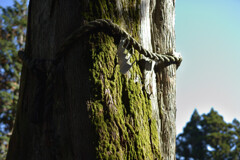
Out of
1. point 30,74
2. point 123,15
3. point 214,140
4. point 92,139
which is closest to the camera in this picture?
point 92,139

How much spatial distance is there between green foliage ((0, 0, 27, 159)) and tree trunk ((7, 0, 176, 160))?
1173 centimetres

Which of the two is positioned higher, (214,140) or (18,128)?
(214,140)

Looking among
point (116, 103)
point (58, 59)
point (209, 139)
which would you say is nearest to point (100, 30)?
point (58, 59)

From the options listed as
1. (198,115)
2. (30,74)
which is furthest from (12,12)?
(198,115)

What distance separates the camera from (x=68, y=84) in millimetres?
1451

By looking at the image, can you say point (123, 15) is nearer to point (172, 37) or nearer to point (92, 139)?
point (172, 37)

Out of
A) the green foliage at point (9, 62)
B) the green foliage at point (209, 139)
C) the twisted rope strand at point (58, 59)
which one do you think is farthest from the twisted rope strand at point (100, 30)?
the green foliage at point (209, 139)

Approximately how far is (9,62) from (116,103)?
13.3 m

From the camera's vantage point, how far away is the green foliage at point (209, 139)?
27.0 m

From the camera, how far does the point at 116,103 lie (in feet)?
4.60

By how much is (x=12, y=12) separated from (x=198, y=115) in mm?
23794

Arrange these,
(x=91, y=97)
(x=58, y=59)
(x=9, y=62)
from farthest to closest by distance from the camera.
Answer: (x=9, y=62)
(x=58, y=59)
(x=91, y=97)

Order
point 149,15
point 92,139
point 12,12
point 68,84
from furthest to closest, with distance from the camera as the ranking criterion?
point 12,12 < point 149,15 < point 68,84 < point 92,139

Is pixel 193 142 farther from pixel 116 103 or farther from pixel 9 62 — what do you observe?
pixel 116 103
